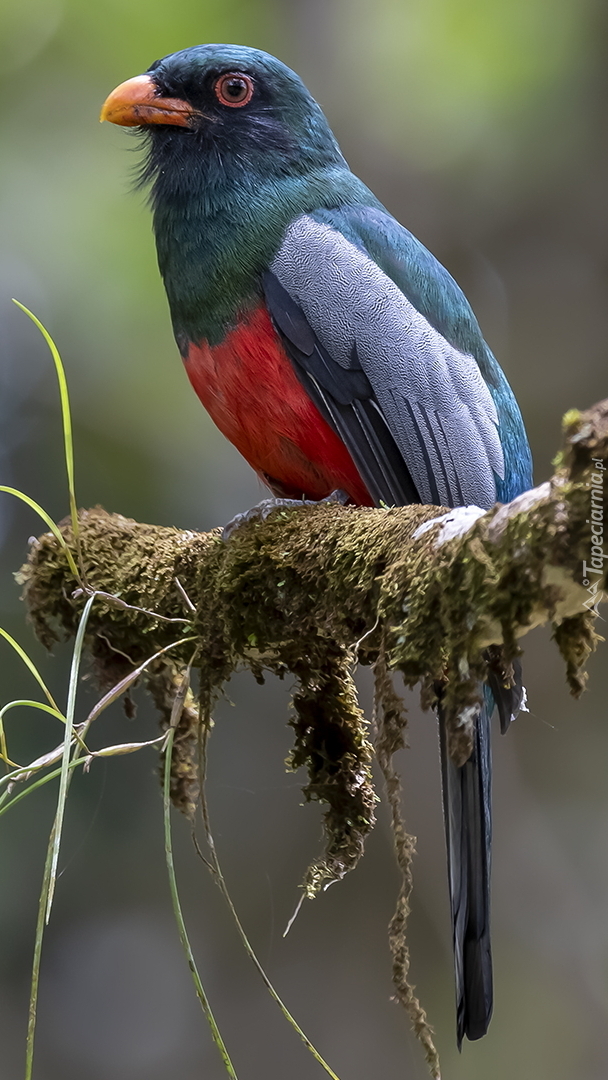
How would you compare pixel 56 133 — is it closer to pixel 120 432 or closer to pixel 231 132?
pixel 120 432

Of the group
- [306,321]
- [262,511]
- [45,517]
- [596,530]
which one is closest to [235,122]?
[306,321]

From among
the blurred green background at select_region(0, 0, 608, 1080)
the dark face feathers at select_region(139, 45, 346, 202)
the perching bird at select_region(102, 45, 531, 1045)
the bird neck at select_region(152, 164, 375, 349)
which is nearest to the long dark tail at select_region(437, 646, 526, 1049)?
the perching bird at select_region(102, 45, 531, 1045)

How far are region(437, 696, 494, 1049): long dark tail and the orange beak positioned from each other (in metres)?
1.90

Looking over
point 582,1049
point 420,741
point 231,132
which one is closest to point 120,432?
point 420,741

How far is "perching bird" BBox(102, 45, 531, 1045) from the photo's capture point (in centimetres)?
263

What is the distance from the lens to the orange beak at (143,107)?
2.91 m

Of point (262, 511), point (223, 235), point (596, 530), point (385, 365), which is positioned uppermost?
point (223, 235)

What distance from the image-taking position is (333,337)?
→ 2637 mm

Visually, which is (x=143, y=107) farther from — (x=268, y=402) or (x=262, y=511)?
(x=262, y=511)

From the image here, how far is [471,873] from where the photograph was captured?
2234 mm

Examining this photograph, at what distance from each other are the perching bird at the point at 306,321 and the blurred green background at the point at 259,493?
2156 mm

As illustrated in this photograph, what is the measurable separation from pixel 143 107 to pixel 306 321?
2.88 ft

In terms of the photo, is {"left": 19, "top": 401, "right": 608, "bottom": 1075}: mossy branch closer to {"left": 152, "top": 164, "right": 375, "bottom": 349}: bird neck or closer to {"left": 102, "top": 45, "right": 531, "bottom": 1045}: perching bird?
{"left": 102, "top": 45, "right": 531, "bottom": 1045}: perching bird

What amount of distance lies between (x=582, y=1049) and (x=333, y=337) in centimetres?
442
